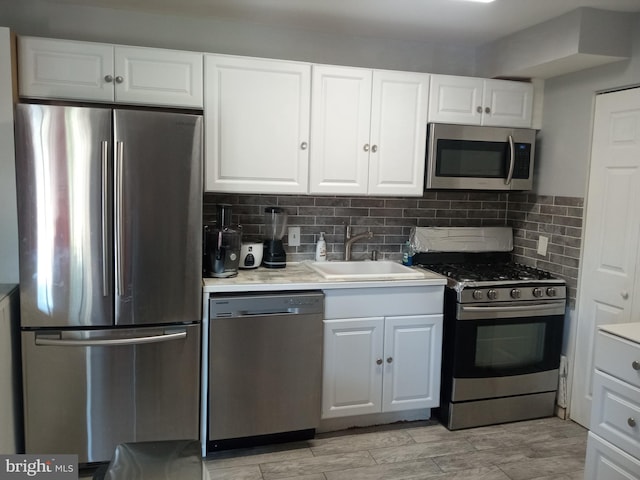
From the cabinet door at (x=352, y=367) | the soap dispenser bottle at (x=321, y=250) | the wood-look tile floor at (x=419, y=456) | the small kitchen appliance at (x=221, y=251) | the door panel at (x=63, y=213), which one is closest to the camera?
the door panel at (x=63, y=213)

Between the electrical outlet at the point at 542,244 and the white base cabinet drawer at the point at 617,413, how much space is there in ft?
4.21

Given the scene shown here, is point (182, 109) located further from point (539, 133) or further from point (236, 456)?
point (539, 133)

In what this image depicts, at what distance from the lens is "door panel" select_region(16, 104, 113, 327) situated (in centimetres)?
A: 233

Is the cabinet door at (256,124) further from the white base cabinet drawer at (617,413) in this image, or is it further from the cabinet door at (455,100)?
the white base cabinet drawer at (617,413)

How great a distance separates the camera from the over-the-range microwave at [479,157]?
3.25 m

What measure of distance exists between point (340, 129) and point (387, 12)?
0.70 m

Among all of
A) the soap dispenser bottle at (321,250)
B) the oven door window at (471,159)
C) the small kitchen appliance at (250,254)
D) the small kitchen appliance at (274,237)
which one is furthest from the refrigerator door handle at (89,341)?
the oven door window at (471,159)

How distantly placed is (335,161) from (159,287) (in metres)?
1.28

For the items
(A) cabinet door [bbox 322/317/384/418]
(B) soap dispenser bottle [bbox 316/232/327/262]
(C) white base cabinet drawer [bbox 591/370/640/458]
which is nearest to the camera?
(C) white base cabinet drawer [bbox 591/370/640/458]

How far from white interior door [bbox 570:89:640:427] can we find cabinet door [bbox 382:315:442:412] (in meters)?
0.93

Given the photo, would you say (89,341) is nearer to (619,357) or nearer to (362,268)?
(362,268)

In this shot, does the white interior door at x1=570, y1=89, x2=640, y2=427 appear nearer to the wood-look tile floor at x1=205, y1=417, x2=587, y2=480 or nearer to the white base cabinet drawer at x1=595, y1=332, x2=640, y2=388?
the wood-look tile floor at x1=205, y1=417, x2=587, y2=480

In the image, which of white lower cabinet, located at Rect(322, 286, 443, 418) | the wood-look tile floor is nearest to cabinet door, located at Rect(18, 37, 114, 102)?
white lower cabinet, located at Rect(322, 286, 443, 418)

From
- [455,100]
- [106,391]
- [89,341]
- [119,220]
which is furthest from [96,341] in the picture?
[455,100]
